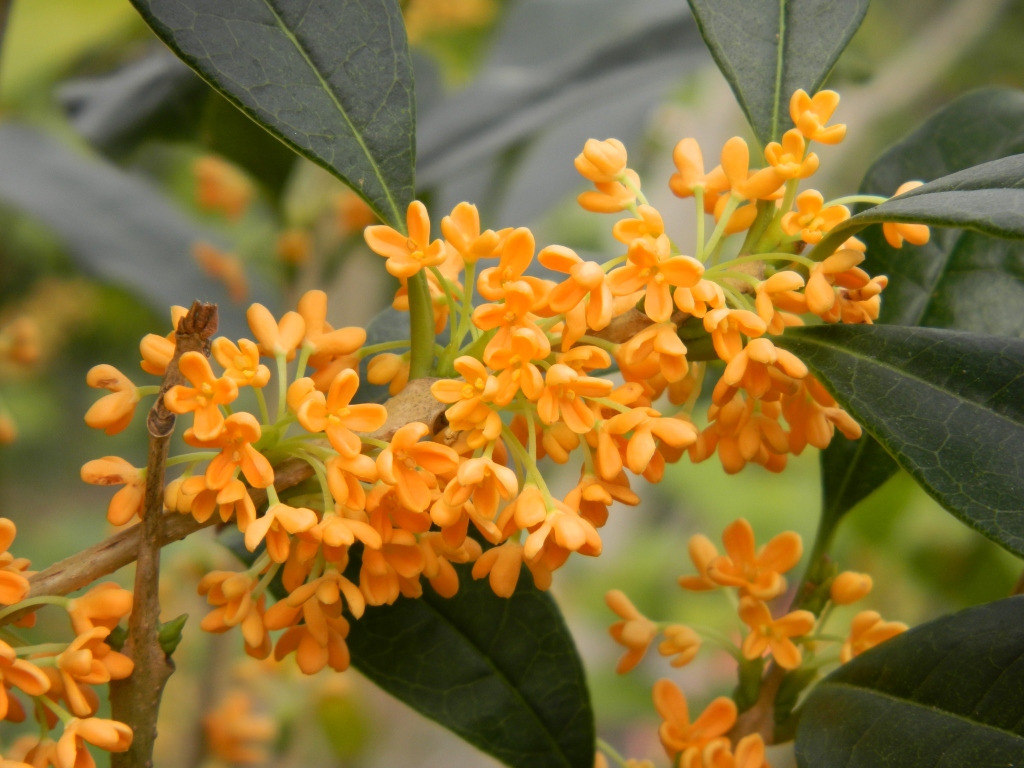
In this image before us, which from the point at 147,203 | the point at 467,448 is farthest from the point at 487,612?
the point at 147,203

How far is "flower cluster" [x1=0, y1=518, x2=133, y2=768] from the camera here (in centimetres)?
61

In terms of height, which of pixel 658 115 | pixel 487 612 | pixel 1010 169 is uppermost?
pixel 1010 169

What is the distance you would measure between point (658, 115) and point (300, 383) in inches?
107

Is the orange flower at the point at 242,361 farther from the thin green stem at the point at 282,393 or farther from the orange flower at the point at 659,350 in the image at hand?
the orange flower at the point at 659,350

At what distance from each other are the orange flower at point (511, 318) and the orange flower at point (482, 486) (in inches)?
3.0

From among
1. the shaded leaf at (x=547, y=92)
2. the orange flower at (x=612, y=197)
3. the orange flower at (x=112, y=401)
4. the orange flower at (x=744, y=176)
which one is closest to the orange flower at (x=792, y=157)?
the orange flower at (x=744, y=176)

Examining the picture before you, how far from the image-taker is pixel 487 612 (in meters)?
0.90

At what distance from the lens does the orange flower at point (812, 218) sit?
0.72m

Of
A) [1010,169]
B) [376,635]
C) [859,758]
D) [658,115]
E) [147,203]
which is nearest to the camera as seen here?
[1010,169]

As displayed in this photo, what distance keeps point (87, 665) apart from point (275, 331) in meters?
0.27

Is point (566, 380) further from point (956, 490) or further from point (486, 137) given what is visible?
point (486, 137)

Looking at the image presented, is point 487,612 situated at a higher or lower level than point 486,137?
lower

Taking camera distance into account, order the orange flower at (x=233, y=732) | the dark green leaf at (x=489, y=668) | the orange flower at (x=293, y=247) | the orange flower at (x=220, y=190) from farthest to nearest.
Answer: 1. the orange flower at (x=220, y=190)
2. the orange flower at (x=293, y=247)
3. the orange flower at (x=233, y=732)
4. the dark green leaf at (x=489, y=668)

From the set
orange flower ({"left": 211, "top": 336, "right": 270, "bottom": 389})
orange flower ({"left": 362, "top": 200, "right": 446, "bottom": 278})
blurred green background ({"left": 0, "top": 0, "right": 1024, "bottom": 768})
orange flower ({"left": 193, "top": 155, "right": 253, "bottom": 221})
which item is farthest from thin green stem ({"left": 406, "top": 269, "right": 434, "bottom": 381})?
orange flower ({"left": 193, "top": 155, "right": 253, "bottom": 221})
